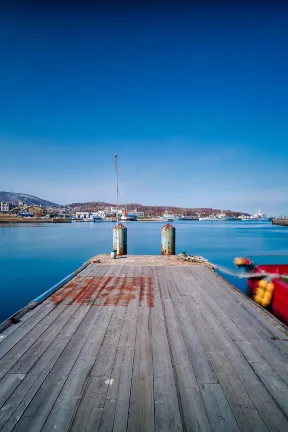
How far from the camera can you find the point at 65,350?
11.6 ft

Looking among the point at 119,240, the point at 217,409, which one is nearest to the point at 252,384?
the point at 217,409

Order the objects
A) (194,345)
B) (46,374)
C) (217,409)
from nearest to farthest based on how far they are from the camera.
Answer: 1. (217,409)
2. (46,374)
3. (194,345)

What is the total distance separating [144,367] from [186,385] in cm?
58

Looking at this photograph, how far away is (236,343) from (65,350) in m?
2.50

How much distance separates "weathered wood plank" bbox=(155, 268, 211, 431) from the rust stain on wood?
1543 millimetres

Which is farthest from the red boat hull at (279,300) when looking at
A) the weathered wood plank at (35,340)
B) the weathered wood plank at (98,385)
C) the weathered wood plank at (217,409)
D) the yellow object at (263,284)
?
the weathered wood plank at (35,340)

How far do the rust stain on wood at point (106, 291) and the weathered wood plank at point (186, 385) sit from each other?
1543 mm

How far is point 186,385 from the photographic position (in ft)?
9.23

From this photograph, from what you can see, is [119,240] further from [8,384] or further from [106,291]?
[8,384]

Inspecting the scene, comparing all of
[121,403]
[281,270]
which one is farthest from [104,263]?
[121,403]

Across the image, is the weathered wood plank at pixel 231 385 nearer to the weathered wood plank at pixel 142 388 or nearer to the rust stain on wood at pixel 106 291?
the weathered wood plank at pixel 142 388

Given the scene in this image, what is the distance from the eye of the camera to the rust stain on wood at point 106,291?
18.9 ft

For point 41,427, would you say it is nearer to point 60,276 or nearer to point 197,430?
point 197,430

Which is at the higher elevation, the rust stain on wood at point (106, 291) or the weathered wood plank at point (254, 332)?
the weathered wood plank at point (254, 332)
